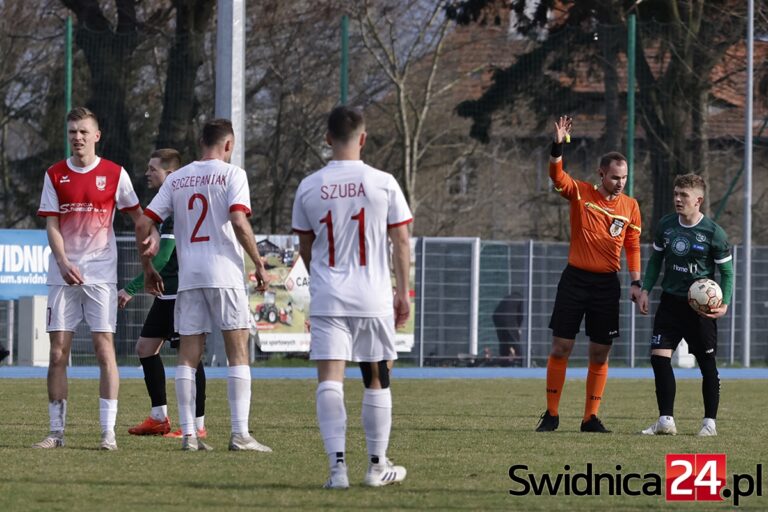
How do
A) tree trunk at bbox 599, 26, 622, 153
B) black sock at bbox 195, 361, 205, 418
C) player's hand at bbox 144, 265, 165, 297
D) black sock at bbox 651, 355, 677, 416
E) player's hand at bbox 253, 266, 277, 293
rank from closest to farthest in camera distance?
player's hand at bbox 253, 266, 277, 293 → player's hand at bbox 144, 265, 165, 297 → black sock at bbox 195, 361, 205, 418 → black sock at bbox 651, 355, 677, 416 → tree trunk at bbox 599, 26, 622, 153

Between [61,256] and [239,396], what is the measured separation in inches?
54.8

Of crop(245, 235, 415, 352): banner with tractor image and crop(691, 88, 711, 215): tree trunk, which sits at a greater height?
crop(691, 88, 711, 215): tree trunk

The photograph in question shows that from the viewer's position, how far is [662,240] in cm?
1091

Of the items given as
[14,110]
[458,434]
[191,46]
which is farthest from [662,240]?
[14,110]

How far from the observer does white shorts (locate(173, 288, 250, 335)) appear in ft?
28.4

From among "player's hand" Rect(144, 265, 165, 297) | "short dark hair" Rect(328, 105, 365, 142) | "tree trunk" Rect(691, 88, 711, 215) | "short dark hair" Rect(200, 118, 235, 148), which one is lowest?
"player's hand" Rect(144, 265, 165, 297)

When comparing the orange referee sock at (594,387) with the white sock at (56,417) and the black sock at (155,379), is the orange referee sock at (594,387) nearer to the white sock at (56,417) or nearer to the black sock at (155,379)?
the black sock at (155,379)

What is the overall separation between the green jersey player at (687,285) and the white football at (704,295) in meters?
0.07

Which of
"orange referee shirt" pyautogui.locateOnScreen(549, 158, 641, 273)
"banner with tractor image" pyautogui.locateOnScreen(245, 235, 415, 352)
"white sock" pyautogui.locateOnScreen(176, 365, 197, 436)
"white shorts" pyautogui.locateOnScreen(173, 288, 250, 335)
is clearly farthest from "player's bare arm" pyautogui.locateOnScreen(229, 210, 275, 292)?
"banner with tractor image" pyautogui.locateOnScreen(245, 235, 415, 352)

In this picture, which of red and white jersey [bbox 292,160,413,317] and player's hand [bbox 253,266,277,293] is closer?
red and white jersey [bbox 292,160,413,317]

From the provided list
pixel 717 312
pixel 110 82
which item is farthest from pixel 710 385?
pixel 110 82

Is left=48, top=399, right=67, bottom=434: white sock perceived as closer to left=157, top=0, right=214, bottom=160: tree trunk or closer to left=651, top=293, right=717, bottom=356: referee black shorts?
left=651, top=293, right=717, bottom=356: referee black shorts

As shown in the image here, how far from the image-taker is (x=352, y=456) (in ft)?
28.2

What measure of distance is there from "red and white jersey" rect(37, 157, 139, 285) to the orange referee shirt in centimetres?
354
